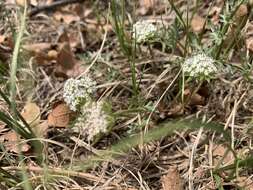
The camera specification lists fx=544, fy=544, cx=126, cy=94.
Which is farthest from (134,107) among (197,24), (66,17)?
Result: (66,17)

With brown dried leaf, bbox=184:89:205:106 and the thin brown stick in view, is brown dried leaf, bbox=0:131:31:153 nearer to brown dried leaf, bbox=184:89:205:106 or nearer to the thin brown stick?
the thin brown stick

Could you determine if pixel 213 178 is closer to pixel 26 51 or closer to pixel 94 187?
pixel 94 187

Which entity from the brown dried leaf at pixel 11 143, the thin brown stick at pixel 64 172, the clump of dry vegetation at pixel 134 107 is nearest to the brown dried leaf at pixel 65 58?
the clump of dry vegetation at pixel 134 107

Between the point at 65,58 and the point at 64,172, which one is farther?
the point at 65,58

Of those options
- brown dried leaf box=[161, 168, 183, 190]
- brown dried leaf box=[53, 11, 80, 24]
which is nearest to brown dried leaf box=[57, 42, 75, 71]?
brown dried leaf box=[53, 11, 80, 24]

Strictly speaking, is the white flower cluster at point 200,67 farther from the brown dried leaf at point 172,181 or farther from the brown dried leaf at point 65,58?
the brown dried leaf at point 65,58

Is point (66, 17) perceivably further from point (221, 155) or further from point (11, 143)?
point (221, 155)

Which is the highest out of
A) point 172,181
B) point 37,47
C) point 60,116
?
point 37,47

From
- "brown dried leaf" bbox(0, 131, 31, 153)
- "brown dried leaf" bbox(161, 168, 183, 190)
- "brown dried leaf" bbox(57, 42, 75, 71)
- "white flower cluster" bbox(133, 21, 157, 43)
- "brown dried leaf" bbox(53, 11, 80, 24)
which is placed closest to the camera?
"brown dried leaf" bbox(161, 168, 183, 190)
